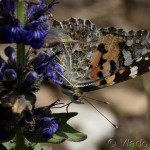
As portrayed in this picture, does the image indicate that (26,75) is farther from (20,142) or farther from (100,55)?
(100,55)

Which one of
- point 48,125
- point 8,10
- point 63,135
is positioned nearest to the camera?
point 8,10

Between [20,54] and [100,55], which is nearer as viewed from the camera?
[20,54]

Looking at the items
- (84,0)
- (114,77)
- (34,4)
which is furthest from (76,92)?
(84,0)

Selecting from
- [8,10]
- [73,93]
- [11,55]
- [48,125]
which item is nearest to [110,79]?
[73,93]

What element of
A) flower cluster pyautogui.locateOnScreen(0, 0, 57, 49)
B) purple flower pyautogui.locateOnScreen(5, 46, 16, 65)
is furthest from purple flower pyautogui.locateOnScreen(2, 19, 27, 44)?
purple flower pyautogui.locateOnScreen(5, 46, 16, 65)

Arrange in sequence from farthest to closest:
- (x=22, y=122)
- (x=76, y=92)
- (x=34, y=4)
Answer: (x=76, y=92)
(x=22, y=122)
(x=34, y=4)

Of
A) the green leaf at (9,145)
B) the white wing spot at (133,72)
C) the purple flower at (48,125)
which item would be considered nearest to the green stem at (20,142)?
the purple flower at (48,125)

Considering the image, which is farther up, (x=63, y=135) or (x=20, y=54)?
(x=20, y=54)

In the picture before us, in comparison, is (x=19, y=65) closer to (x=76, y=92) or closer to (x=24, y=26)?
(x=24, y=26)
